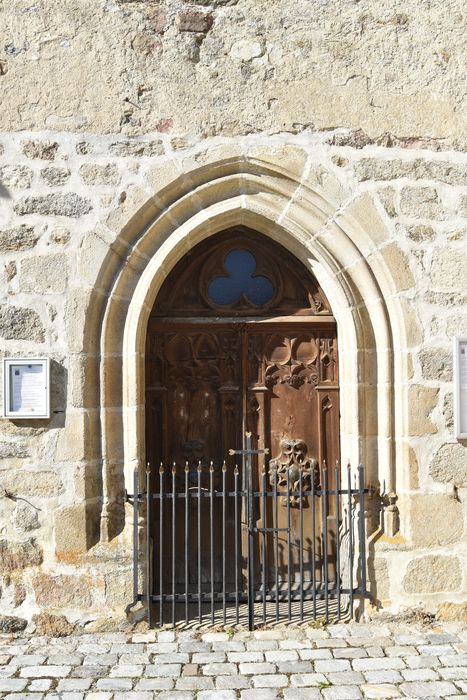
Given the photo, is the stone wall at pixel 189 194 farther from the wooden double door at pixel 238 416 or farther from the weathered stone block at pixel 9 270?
the wooden double door at pixel 238 416

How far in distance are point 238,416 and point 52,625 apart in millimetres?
1783

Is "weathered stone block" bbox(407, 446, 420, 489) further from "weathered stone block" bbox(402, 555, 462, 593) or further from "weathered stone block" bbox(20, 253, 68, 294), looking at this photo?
"weathered stone block" bbox(20, 253, 68, 294)

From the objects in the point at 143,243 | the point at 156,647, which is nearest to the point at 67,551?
the point at 156,647

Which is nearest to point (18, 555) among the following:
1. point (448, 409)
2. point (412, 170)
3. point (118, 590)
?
point (118, 590)

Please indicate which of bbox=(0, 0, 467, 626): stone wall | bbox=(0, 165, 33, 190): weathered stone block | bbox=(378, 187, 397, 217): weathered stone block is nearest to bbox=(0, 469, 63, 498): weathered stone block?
bbox=(0, 0, 467, 626): stone wall

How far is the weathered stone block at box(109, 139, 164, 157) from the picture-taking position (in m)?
4.31

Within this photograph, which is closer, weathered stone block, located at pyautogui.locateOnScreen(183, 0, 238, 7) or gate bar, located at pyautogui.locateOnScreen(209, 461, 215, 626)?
gate bar, located at pyautogui.locateOnScreen(209, 461, 215, 626)

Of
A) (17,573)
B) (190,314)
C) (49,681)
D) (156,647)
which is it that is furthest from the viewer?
(190,314)

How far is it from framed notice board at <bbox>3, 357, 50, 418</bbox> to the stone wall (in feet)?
0.26

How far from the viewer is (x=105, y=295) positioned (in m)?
4.34

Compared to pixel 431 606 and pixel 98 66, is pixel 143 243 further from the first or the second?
pixel 431 606

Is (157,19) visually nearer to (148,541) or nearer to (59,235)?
(59,235)

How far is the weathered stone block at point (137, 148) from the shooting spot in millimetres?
4309

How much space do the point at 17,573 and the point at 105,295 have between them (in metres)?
1.84
